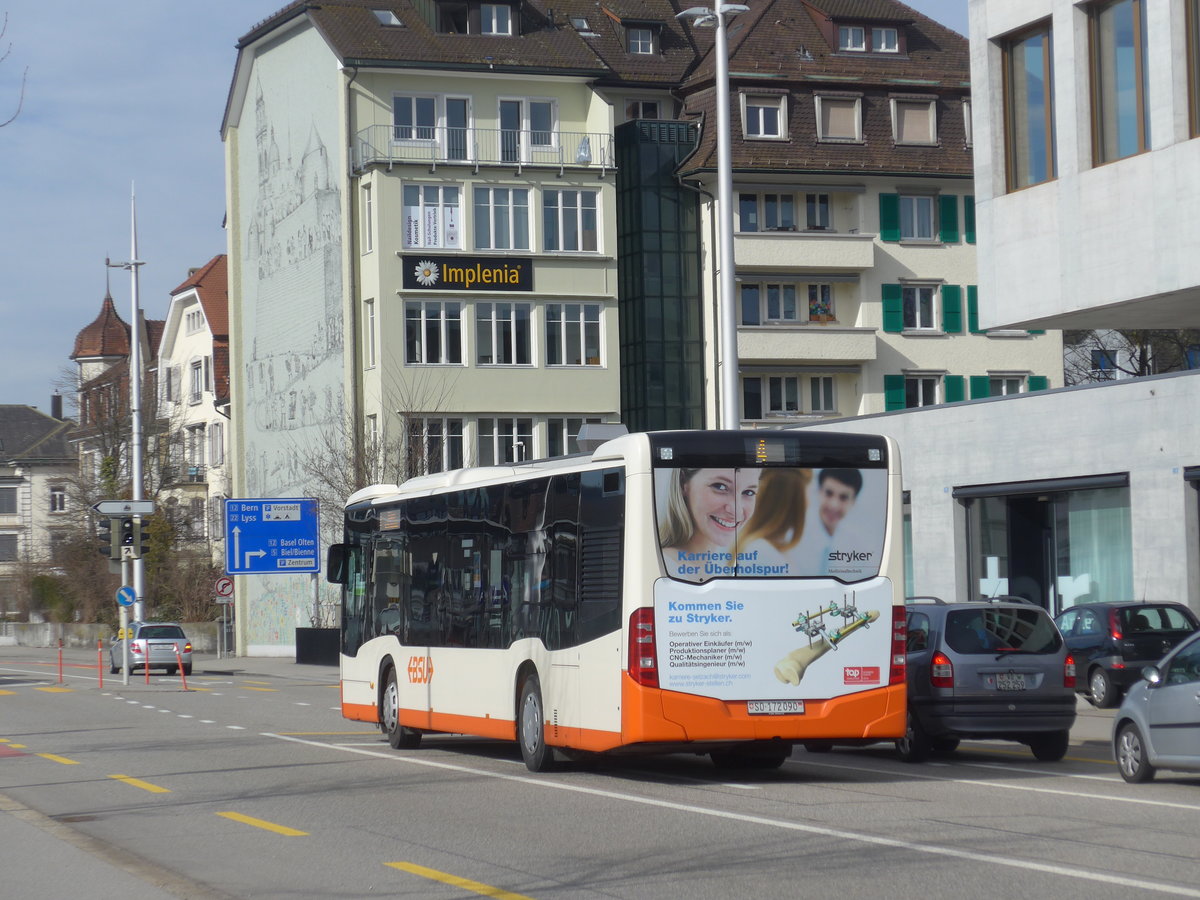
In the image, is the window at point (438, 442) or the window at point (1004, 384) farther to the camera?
the window at point (1004, 384)

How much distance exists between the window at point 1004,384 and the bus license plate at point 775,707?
46.0 metres

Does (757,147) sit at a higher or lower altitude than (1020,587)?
higher


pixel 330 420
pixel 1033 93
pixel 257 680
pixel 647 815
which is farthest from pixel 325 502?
pixel 647 815

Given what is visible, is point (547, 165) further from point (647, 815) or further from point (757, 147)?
point (647, 815)

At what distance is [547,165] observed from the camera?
58.0 meters

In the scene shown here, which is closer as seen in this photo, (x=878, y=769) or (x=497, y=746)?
(x=878, y=769)

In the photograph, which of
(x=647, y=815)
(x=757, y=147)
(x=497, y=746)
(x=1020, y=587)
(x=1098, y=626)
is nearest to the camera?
(x=647, y=815)

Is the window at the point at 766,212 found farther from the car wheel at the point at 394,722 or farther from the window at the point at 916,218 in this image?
the car wheel at the point at 394,722

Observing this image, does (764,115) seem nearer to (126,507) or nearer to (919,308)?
(919,308)

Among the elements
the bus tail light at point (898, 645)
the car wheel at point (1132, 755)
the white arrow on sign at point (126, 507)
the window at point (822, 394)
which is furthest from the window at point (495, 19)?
the car wheel at point (1132, 755)

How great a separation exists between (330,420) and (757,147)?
634 inches

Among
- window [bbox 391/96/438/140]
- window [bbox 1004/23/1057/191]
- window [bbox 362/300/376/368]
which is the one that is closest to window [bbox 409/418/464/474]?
window [bbox 362/300/376/368]

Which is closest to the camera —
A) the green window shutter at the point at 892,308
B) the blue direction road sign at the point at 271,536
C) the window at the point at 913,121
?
the blue direction road sign at the point at 271,536

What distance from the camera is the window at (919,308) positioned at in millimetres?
59812
